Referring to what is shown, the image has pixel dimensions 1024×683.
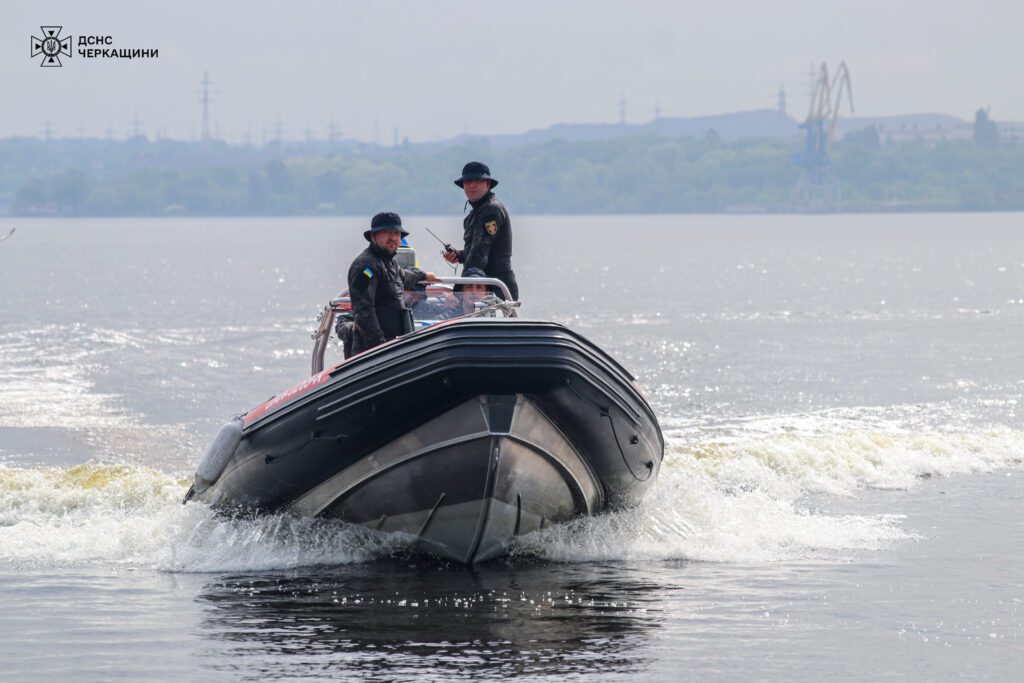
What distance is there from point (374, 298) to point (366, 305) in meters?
0.11

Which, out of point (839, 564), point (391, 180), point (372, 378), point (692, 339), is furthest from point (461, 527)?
point (391, 180)

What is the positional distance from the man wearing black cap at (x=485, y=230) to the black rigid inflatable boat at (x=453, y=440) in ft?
5.80

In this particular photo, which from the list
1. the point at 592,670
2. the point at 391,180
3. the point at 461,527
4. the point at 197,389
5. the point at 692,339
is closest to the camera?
the point at 592,670

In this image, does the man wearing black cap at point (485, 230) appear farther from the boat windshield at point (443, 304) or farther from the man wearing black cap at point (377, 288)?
the man wearing black cap at point (377, 288)

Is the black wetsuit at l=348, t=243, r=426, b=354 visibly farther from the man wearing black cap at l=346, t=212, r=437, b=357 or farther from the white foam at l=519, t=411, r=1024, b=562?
the white foam at l=519, t=411, r=1024, b=562

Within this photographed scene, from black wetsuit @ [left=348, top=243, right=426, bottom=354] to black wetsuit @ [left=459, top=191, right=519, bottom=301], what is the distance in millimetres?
1104

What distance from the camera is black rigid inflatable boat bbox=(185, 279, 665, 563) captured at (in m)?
8.41

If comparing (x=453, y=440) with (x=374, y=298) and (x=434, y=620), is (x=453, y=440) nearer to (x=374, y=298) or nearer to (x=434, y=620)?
(x=434, y=620)

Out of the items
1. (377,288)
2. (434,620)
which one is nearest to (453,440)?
(434,620)

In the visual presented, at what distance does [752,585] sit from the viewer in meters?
8.90

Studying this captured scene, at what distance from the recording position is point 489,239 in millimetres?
10680

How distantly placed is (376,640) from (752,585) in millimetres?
2507

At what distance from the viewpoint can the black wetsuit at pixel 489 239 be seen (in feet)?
34.9

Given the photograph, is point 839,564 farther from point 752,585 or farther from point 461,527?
point 461,527
